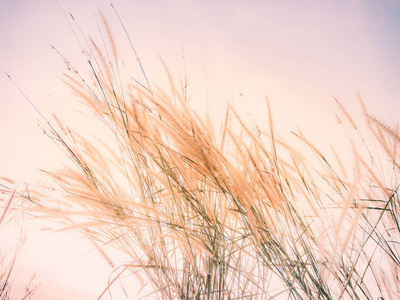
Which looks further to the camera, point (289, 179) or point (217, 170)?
point (289, 179)

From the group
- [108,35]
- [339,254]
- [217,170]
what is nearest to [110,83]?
[108,35]

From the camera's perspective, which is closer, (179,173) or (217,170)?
(217,170)

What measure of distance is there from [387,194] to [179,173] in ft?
1.48

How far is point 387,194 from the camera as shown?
535 millimetres

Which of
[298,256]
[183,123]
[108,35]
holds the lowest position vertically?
[298,256]

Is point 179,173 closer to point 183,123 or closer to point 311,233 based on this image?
point 183,123

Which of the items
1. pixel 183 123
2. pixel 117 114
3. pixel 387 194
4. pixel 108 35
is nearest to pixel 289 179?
pixel 387 194

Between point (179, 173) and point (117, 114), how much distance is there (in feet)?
0.66

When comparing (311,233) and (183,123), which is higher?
(183,123)

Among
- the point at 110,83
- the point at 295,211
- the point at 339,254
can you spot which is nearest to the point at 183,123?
the point at 110,83

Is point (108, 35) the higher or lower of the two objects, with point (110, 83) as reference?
higher

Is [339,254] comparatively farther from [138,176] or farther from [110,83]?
[110,83]

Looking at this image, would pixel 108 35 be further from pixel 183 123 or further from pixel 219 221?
pixel 219 221

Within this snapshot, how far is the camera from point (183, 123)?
21.6 inches
